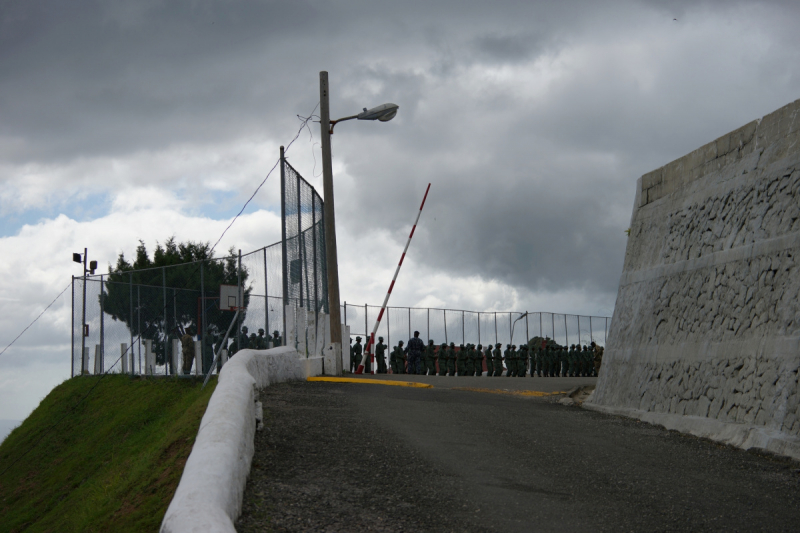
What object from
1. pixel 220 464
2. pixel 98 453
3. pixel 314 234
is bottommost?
pixel 98 453

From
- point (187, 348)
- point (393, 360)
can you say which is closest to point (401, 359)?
point (393, 360)

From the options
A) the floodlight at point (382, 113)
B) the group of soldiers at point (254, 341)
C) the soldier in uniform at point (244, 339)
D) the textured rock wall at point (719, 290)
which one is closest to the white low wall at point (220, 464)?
the textured rock wall at point (719, 290)

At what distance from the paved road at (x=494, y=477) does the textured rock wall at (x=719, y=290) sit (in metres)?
0.83

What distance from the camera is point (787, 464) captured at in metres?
6.72

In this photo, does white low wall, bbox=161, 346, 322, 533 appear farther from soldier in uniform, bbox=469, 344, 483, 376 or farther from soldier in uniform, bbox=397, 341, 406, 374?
soldier in uniform, bbox=469, 344, 483, 376

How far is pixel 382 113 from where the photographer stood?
A: 15797mm

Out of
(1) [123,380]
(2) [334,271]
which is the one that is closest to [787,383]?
(2) [334,271]

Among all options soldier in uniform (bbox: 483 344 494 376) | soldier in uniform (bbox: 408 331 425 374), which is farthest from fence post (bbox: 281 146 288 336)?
soldier in uniform (bbox: 483 344 494 376)

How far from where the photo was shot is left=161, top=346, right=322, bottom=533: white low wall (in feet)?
11.0

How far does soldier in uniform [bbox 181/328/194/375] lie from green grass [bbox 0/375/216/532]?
795mm

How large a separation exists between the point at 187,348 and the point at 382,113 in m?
7.30

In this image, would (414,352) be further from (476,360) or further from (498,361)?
(498,361)

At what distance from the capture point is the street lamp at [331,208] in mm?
15805

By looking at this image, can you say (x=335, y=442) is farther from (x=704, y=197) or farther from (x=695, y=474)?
→ (x=704, y=197)
